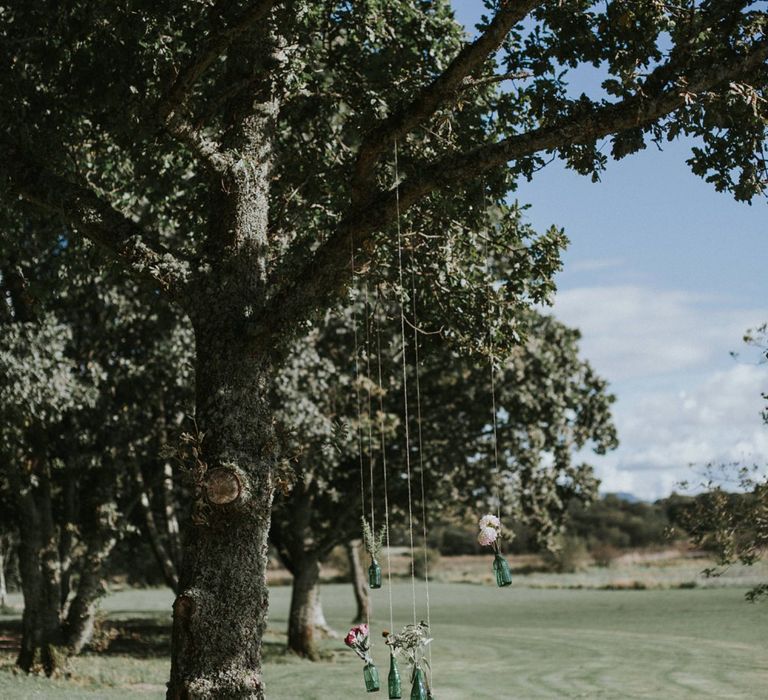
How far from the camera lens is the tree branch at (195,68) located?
820 cm

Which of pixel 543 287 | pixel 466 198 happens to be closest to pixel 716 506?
pixel 543 287

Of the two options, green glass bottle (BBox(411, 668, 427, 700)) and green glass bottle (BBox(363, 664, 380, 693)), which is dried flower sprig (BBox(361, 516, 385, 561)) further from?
green glass bottle (BBox(411, 668, 427, 700))

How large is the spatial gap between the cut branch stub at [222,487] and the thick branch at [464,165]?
127 centimetres

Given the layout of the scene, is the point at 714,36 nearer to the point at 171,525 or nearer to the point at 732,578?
the point at 171,525

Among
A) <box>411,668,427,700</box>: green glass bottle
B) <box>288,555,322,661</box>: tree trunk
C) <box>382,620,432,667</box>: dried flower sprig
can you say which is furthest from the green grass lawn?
<box>411,668,427,700</box>: green glass bottle

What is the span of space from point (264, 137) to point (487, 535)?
453 cm

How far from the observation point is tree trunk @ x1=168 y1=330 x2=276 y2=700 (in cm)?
832

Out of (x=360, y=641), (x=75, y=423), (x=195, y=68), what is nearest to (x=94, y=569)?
(x=75, y=423)

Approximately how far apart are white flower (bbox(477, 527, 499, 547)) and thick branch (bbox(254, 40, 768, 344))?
245 cm

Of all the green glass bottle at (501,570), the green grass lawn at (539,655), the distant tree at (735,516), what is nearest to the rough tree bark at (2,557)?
the green grass lawn at (539,655)

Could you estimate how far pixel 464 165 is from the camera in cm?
836

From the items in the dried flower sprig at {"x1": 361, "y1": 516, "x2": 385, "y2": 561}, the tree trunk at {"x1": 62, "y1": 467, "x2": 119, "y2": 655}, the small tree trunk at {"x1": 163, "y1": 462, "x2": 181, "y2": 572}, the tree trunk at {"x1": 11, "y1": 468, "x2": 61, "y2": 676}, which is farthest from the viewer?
the small tree trunk at {"x1": 163, "y1": 462, "x2": 181, "y2": 572}

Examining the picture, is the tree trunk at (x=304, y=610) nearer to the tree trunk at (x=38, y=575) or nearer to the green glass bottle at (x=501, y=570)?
the tree trunk at (x=38, y=575)

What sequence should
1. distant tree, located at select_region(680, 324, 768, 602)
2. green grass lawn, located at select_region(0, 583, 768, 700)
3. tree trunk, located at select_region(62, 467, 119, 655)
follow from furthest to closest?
tree trunk, located at select_region(62, 467, 119, 655) < green grass lawn, located at select_region(0, 583, 768, 700) < distant tree, located at select_region(680, 324, 768, 602)
